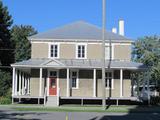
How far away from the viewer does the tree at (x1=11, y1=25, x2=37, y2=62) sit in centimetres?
8600

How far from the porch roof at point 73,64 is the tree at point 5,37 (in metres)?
21.9

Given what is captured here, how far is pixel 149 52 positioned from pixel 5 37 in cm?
3075

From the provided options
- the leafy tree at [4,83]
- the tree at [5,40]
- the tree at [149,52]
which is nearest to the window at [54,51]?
the leafy tree at [4,83]

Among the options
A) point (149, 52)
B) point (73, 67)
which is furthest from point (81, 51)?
point (149, 52)

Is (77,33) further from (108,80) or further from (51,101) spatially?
(51,101)

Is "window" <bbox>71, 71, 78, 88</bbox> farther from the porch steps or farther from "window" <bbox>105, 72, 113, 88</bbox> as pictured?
"window" <bbox>105, 72, 113, 88</bbox>

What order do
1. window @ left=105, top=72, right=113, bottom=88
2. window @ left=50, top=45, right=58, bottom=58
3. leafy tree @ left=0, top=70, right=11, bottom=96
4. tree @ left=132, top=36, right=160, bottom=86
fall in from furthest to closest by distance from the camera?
tree @ left=132, top=36, right=160, bottom=86
leafy tree @ left=0, top=70, right=11, bottom=96
window @ left=50, top=45, right=58, bottom=58
window @ left=105, top=72, right=113, bottom=88

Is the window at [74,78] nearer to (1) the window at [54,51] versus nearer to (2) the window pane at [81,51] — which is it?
(2) the window pane at [81,51]

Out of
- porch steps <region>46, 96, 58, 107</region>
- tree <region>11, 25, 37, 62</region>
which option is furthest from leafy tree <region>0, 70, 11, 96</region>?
tree <region>11, 25, 37, 62</region>

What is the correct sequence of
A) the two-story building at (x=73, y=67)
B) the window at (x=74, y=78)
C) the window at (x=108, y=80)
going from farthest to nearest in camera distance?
the window at (x=108, y=80) → the window at (x=74, y=78) → the two-story building at (x=73, y=67)

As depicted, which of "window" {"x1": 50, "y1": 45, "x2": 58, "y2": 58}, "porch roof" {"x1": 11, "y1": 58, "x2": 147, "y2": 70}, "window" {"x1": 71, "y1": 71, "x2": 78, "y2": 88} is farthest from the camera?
"window" {"x1": 50, "y1": 45, "x2": 58, "y2": 58}

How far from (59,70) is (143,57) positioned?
44.8 m

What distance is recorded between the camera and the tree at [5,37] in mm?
64775

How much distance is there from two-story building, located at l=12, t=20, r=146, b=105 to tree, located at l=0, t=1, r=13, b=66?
65.3 feet
